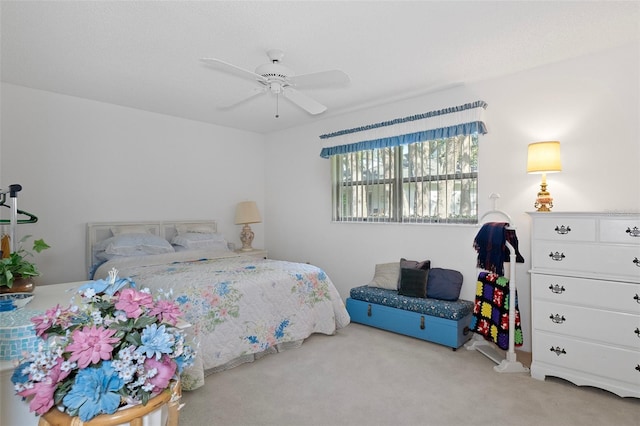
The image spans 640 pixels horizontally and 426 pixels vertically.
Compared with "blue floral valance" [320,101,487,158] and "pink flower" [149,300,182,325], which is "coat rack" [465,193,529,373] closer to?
"blue floral valance" [320,101,487,158]

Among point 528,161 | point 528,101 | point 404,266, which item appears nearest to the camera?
point 528,161

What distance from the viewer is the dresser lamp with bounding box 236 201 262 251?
204 inches

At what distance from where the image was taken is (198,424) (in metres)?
2.14

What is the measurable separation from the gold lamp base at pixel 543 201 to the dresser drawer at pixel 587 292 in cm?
61

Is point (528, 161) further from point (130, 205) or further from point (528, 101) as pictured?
point (130, 205)

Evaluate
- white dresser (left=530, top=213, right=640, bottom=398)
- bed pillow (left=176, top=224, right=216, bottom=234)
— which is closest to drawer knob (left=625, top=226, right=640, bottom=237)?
white dresser (left=530, top=213, right=640, bottom=398)

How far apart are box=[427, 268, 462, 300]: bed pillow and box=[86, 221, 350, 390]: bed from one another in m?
0.95

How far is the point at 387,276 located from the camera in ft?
13.2

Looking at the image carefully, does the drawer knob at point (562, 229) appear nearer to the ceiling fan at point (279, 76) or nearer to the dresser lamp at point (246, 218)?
the ceiling fan at point (279, 76)

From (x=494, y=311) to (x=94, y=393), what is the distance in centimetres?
303

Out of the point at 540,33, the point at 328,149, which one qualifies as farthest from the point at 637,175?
the point at 328,149

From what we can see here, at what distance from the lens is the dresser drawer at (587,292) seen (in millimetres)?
2408

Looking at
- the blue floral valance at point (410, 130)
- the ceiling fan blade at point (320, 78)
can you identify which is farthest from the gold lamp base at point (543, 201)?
the ceiling fan blade at point (320, 78)

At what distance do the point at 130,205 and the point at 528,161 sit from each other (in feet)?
14.4
